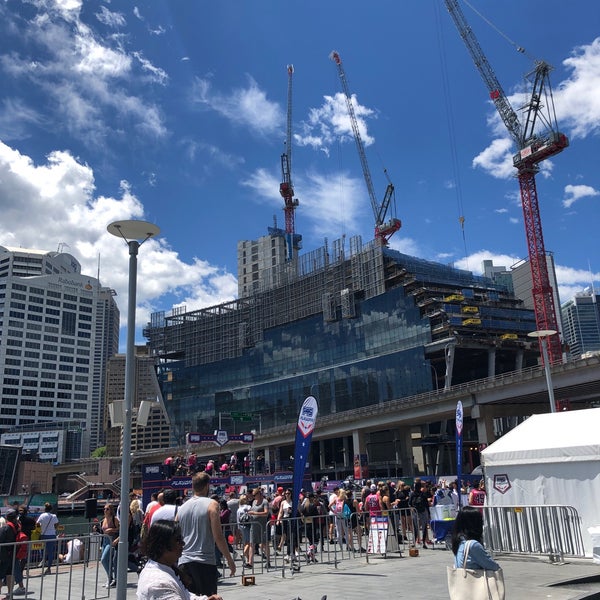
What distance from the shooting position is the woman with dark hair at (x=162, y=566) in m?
4.02

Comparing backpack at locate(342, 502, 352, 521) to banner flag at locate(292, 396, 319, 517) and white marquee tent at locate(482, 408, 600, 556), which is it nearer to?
banner flag at locate(292, 396, 319, 517)

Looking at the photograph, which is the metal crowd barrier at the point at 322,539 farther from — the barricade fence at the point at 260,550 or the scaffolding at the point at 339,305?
the scaffolding at the point at 339,305

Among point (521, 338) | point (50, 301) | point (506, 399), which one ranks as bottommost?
point (506, 399)

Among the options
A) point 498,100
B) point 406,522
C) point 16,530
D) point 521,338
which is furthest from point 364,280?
point 16,530

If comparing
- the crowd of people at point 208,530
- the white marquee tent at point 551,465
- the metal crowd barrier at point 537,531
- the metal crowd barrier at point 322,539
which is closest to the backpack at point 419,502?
the crowd of people at point 208,530

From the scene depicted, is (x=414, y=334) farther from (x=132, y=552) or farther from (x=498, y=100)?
(x=132, y=552)

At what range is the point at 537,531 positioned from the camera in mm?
13531

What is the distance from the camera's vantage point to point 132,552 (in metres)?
13.0

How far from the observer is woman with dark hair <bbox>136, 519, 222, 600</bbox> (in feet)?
13.2

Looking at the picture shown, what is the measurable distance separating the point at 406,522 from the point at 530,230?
71.5 meters

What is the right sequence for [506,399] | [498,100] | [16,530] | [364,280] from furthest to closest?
[364,280] → [498,100] → [506,399] → [16,530]

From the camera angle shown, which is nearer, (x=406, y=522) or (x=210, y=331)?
(x=406, y=522)

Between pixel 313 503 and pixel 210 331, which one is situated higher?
pixel 210 331

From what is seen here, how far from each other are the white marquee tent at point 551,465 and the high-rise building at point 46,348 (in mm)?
162467
